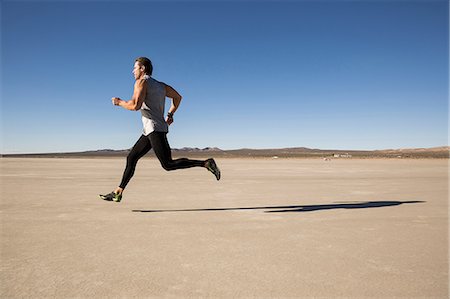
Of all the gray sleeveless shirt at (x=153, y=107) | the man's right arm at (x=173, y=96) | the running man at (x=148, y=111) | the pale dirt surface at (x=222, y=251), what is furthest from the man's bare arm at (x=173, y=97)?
the pale dirt surface at (x=222, y=251)

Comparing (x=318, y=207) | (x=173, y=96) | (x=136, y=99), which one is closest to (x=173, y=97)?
(x=173, y=96)

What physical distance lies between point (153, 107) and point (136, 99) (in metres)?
0.28

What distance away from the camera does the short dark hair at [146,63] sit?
421cm

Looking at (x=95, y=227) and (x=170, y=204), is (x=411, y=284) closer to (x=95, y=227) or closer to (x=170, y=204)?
(x=95, y=227)

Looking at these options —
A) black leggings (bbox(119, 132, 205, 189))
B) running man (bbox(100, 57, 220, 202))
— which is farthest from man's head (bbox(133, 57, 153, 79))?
black leggings (bbox(119, 132, 205, 189))

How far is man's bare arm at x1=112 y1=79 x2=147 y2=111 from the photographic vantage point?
4.00 meters

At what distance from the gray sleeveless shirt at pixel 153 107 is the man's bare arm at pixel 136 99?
10cm

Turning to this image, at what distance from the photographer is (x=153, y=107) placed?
13.8 feet

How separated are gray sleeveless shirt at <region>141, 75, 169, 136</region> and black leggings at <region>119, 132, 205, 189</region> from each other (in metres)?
0.10

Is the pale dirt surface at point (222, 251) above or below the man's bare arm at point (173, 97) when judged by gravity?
below

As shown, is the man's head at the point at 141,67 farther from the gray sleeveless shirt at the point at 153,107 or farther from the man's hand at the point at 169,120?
the man's hand at the point at 169,120

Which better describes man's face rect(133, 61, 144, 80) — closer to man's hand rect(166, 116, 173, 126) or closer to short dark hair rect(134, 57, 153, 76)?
short dark hair rect(134, 57, 153, 76)

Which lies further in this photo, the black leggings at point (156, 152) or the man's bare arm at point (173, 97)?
the man's bare arm at point (173, 97)

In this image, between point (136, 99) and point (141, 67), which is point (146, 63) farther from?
point (136, 99)
